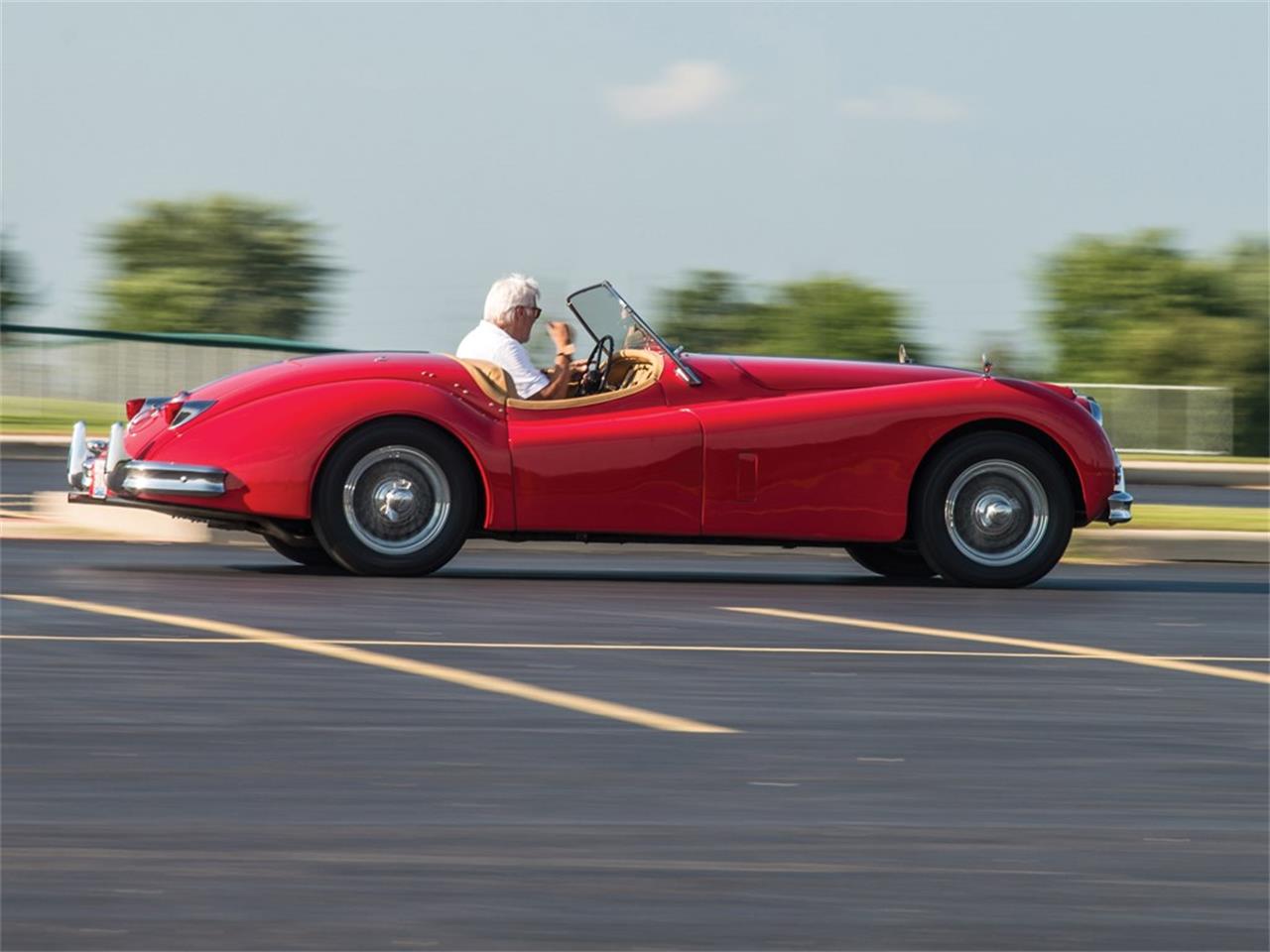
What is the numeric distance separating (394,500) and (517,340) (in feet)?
3.44

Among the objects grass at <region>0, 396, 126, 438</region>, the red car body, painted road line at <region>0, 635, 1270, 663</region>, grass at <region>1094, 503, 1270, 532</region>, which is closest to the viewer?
painted road line at <region>0, 635, 1270, 663</region>

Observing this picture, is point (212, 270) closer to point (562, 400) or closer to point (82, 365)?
point (82, 365)

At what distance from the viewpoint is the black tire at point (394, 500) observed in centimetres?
1012

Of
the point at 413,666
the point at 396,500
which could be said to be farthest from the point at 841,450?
the point at 413,666

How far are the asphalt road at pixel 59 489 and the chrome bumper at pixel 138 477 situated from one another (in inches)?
169

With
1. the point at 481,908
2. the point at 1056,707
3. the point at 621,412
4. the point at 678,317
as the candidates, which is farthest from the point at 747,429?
the point at 678,317

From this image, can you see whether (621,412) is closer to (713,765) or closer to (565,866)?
(713,765)

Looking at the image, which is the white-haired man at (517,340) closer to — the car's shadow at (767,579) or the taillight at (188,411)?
the car's shadow at (767,579)

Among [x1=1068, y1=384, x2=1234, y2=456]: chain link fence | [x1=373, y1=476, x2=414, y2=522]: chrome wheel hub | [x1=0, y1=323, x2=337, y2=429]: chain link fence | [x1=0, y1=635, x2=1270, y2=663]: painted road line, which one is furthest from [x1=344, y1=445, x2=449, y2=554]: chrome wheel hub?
[x1=1068, y1=384, x2=1234, y2=456]: chain link fence

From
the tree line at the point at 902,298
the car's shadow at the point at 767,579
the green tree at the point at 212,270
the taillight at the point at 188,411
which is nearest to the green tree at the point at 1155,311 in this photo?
the tree line at the point at 902,298

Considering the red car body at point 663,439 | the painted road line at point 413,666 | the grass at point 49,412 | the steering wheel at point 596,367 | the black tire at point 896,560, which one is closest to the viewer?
the painted road line at point 413,666

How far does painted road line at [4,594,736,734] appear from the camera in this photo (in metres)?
6.58

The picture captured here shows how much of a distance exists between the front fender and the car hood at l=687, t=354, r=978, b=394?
1135 millimetres

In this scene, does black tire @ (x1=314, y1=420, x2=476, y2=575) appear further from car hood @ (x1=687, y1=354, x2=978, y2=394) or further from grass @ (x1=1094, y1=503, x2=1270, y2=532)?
grass @ (x1=1094, y1=503, x2=1270, y2=532)
